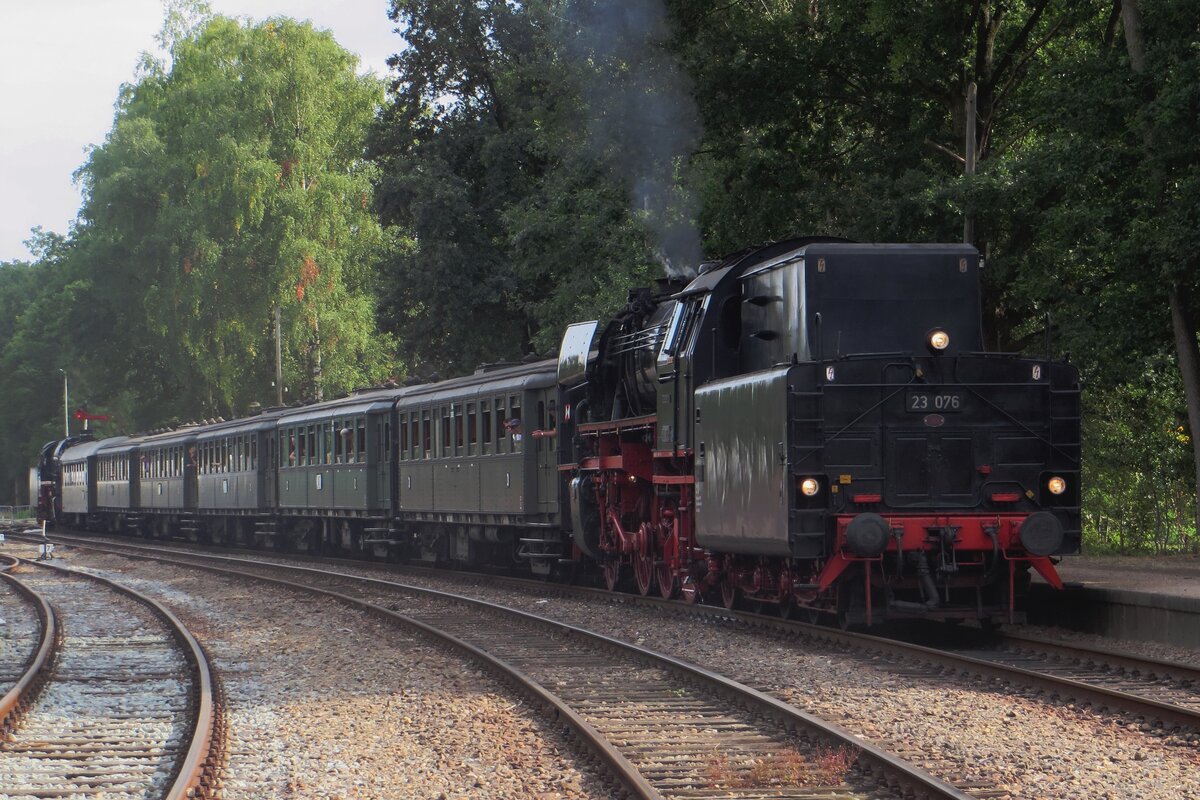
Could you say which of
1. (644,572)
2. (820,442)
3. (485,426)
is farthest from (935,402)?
(485,426)

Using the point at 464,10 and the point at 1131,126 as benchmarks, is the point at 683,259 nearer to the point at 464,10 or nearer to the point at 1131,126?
the point at 1131,126

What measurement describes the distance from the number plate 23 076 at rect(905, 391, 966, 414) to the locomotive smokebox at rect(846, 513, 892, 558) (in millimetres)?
1031

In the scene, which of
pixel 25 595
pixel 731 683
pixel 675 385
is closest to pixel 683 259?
pixel 675 385

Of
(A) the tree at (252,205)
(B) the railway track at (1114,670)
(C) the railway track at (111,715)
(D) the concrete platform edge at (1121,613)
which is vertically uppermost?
(A) the tree at (252,205)

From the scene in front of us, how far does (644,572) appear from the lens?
711 inches

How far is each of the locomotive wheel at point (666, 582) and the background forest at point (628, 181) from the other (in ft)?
20.5

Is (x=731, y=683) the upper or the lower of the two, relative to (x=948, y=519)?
lower

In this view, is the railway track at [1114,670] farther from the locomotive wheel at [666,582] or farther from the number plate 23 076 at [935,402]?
the locomotive wheel at [666,582]

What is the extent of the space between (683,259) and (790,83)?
11.9 feet

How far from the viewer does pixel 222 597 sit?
22.0 metres

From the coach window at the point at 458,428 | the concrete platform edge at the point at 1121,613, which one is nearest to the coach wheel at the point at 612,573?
the concrete platform edge at the point at 1121,613

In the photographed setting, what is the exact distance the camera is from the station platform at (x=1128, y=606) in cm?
1284

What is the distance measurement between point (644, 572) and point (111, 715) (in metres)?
8.21

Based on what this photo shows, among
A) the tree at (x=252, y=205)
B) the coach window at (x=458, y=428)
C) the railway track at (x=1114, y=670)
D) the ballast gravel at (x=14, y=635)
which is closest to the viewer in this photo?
the railway track at (x=1114, y=670)
